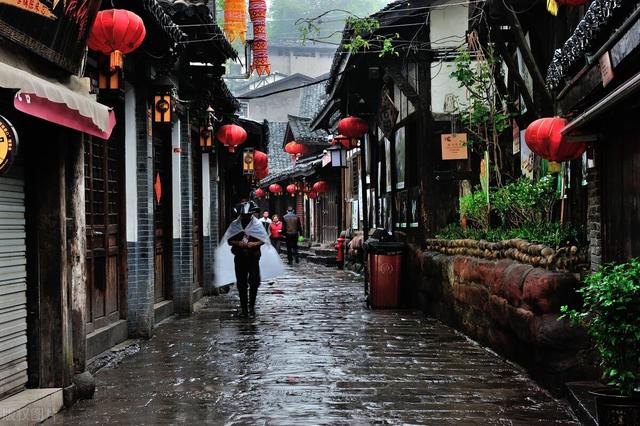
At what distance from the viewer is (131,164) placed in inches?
506

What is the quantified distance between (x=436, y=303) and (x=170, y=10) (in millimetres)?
6725

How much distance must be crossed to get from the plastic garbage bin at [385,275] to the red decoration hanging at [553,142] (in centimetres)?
768

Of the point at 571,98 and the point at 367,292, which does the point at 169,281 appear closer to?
the point at 367,292

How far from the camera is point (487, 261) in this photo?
1138 cm

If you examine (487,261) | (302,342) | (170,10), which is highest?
(170,10)

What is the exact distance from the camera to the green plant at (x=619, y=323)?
18.1ft

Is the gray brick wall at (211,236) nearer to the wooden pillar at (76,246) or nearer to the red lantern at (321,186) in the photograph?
the wooden pillar at (76,246)

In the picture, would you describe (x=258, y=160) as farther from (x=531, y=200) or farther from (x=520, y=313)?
(x=520, y=313)

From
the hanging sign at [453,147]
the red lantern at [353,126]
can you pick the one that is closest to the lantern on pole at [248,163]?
the red lantern at [353,126]

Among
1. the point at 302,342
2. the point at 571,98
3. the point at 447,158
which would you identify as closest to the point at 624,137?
the point at 571,98

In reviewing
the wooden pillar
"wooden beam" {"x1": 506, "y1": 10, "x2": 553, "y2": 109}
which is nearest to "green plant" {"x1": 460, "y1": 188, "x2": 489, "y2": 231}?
"wooden beam" {"x1": 506, "y1": 10, "x2": 553, "y2": 109}

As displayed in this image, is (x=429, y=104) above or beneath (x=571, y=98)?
above

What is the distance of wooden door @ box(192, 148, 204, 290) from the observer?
19344 mm

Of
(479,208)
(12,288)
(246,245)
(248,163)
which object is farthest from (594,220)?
(248,163)
